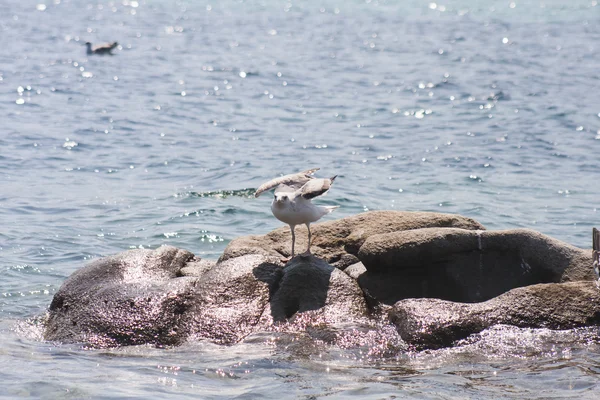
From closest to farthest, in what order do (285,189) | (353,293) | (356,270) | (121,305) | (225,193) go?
(121,305), (353,293), (285,189), (356,270), (225,193)

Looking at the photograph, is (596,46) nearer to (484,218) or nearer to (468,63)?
(468,63)

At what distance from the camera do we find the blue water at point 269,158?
6973 mm

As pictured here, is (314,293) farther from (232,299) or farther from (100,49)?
(100,49)

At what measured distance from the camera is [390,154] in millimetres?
16953

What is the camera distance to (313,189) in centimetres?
827

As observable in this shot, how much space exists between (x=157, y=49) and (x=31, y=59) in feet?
16.3

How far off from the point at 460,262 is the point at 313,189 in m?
1.54

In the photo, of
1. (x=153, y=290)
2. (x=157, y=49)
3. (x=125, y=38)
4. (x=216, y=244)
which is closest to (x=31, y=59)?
(x=157, y=49)

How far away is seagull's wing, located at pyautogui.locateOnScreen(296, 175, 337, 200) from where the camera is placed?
27.0 feet

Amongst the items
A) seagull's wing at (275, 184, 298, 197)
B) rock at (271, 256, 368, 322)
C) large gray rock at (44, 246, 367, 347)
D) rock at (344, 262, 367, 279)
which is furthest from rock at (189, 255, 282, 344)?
rock at (344, 262, 367, 279)

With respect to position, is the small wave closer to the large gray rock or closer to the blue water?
the blue water

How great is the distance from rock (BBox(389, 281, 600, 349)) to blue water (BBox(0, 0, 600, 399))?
14 centimetres

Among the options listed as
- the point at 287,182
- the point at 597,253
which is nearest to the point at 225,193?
the point at 287,182

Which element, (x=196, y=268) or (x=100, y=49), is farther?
(x=100, y=49)
